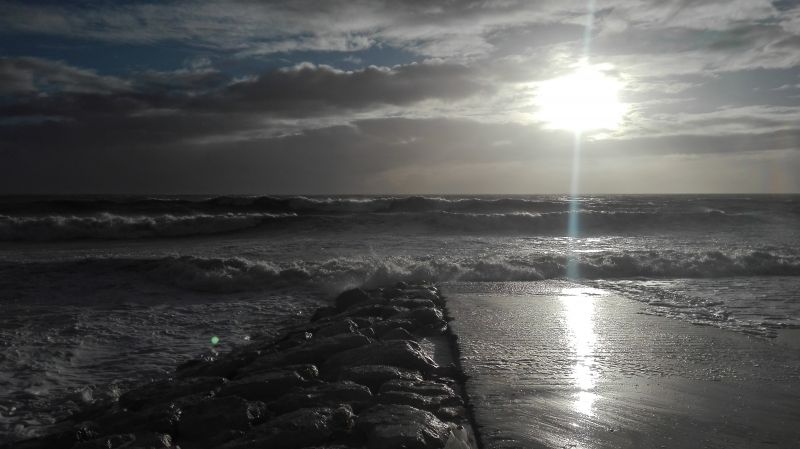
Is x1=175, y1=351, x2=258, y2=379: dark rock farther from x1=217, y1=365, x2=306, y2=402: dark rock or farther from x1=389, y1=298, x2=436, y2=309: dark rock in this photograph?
x1=389, y1=298, x2=436, y2=309: dark rock

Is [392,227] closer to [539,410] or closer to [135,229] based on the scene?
[135,229]

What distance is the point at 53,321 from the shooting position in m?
5.59

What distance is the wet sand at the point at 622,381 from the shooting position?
231cm

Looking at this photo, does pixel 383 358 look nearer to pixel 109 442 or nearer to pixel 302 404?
pixel 302 404

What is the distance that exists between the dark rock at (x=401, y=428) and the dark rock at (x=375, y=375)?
18.8 inches

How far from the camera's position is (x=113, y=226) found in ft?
61.8

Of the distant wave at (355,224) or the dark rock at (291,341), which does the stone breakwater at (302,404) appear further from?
the distant wave at (355,224)

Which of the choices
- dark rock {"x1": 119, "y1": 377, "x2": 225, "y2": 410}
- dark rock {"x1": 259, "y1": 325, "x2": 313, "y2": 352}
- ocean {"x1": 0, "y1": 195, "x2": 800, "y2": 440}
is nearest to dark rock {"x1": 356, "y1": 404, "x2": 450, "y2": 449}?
dark rock {"x1": 119, "y1": 377, "x2": 225, "y2": 410}

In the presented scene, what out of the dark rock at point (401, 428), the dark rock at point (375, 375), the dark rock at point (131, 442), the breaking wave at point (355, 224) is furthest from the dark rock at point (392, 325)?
the breaking wave at point (355, 224)

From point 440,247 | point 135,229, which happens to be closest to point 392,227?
point 440,247

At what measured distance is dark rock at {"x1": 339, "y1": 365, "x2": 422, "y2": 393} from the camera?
301 centimetres

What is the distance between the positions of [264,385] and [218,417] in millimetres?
425

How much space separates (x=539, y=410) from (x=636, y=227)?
736 inches

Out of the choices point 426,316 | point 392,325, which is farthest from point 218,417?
point 426,316
